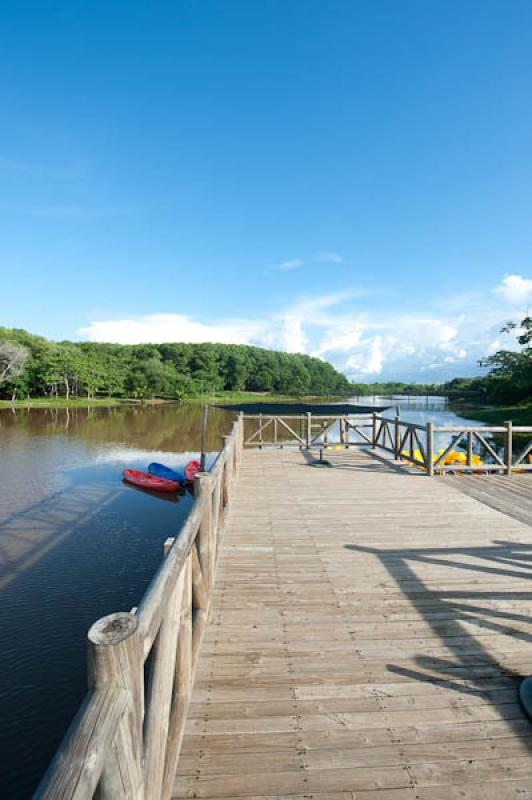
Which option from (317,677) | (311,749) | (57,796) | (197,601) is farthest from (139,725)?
(197,601)

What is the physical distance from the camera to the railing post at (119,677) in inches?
45.7

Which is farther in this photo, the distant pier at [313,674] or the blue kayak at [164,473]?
the blue kayak at [164,473]

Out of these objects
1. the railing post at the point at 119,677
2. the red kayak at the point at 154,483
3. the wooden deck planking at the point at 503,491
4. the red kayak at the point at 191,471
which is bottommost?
the red kayak at the point at 154,483

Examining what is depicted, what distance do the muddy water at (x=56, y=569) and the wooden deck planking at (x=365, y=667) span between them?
3.59m

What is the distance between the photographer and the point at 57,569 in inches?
372

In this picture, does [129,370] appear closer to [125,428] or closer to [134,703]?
[125,428]

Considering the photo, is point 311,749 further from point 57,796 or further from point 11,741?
point 11,741

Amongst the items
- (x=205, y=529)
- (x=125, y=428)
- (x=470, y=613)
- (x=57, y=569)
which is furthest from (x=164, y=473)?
(x=125, y=428)

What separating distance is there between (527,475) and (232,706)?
361 inches

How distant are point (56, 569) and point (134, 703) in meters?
9.76

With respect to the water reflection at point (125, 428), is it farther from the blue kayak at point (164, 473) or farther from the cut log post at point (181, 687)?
the cut log post at point (181, 687)

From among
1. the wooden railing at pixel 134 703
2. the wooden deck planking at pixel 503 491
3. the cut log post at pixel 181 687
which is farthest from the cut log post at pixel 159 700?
the wooden deck planking at pixel 503 491

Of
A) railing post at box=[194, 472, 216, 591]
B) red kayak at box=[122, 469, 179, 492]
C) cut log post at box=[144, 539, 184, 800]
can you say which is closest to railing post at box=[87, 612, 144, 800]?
cut log post at box=[144, 539, 184, 800]

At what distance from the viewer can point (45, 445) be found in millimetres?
25688
